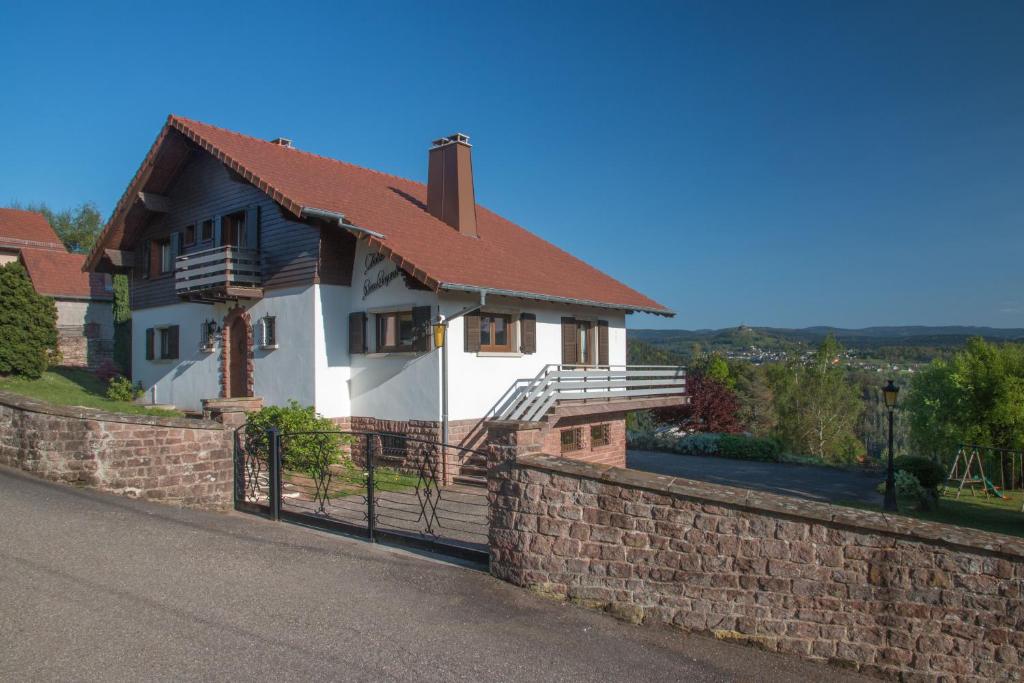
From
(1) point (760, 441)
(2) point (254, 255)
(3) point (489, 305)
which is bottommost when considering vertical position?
(1) point (760, 441)

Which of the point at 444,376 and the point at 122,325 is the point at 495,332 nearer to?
the point at 444,376

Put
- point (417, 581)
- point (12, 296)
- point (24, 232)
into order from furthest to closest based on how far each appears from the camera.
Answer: point (24, 232) < point (12, 296) < point (417, 581)

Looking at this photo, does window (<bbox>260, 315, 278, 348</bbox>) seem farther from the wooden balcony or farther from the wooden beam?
the wooden beam

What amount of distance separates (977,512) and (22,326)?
25.0 m

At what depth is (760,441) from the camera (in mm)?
26188

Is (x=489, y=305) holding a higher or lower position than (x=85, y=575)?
higher

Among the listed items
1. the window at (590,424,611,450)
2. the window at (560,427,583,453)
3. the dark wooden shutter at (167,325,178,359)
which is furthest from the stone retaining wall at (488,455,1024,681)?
the dark wooden shutter at (167,325,178,359)

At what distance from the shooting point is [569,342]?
19.5m

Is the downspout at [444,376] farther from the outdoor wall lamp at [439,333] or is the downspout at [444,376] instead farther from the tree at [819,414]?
the tree at [819,414]

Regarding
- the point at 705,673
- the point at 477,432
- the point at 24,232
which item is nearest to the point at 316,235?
the point at 477,432

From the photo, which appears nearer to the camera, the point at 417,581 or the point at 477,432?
the point at 417,581

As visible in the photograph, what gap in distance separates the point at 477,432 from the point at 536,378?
1835 mm

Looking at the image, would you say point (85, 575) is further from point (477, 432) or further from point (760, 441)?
point (760, 441)

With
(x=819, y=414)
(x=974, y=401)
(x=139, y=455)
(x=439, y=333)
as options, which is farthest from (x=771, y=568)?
(x=819, y=414)
